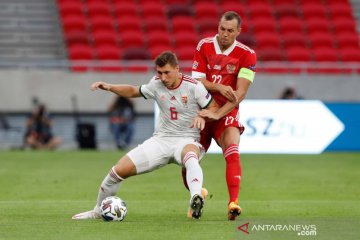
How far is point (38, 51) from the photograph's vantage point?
29.1 m

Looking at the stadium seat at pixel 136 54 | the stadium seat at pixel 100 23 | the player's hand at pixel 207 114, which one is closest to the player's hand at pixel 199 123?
the player's hand at pixel 207 114

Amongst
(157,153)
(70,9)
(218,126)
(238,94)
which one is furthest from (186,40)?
(157,153)

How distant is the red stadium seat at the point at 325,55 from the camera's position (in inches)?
1183

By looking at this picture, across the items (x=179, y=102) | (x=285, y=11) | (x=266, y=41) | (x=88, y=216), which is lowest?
(x=266, y=41)

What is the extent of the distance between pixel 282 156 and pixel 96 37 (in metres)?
8.50

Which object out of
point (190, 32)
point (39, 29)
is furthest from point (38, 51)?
point (190, 32)

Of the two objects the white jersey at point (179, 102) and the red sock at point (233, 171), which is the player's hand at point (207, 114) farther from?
the red sock at point (233, 171)

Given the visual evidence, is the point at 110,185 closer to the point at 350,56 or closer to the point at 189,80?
the point at 189,80

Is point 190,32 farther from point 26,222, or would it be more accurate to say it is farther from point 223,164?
point 26,222

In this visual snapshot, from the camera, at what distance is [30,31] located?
97.5 ft

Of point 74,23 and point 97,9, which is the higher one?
point 97,9

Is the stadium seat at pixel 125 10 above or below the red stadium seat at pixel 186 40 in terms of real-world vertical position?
above

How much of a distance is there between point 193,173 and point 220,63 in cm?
155

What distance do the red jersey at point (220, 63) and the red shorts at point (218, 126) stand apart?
0.20 meters
